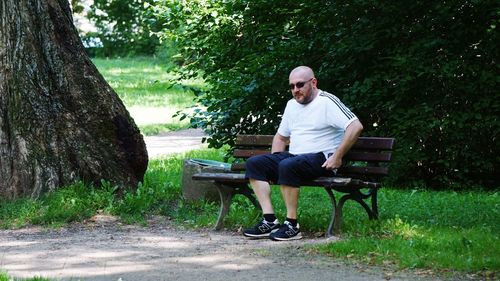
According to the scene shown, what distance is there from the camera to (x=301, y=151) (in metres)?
8.38

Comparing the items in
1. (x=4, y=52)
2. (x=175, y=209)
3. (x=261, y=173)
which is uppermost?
(x=4, y=52)

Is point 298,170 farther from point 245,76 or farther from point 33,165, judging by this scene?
point 245,76

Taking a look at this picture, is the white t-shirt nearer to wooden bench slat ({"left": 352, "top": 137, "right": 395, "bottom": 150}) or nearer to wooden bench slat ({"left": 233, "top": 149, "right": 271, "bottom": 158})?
wooden bench slat ({"left": 352, "top": 137, "right": 395, "bottom": 150})

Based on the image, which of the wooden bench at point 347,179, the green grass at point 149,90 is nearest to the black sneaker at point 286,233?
the wooden bench at point 347,179

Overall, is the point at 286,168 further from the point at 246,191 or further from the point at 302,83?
the point at 246,191

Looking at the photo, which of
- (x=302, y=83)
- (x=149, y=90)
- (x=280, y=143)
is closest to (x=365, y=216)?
(x=280, y=143)

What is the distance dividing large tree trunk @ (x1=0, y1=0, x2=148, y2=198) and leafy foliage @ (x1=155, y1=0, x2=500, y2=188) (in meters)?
2.89

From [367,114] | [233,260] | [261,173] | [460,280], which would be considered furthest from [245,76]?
[460,280]

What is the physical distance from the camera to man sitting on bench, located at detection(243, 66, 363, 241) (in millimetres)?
8055

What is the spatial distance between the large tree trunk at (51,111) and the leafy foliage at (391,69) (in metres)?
2.89

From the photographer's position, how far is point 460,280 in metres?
6.21

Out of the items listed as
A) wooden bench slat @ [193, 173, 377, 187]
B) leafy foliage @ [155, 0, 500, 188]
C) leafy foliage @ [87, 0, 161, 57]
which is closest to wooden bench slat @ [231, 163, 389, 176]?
wooden bench slat @ [193, 173, 377, 187]

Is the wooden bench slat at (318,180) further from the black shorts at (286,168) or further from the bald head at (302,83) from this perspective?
the bald head at (302,83)

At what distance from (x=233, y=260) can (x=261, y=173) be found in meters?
1.48
